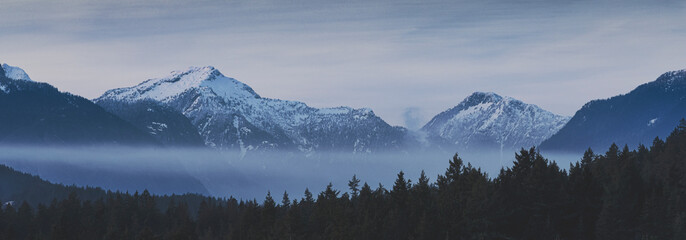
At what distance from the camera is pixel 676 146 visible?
174 metres

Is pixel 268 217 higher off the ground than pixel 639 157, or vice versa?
pixel 639 157

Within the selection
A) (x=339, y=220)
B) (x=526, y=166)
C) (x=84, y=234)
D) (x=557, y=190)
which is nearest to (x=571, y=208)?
(x=557, y=190)

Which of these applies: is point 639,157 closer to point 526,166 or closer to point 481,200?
point 526,166

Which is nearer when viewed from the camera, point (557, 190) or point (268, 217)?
point (557, 190)

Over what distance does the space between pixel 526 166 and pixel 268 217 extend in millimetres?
44827

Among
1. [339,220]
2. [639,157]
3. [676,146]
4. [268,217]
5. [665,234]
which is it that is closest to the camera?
[665,234]

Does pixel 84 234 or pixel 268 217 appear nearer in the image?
pixel 268 217

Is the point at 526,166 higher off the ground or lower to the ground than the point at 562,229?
higher

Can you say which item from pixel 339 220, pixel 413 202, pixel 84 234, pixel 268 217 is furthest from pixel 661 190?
pixel 84 234

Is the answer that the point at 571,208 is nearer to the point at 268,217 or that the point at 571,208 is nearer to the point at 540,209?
the point at 540,209

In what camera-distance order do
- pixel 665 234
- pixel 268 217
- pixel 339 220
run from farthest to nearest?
1. pixel 268 217
2. pixel 339 220
3. pixel 665 234

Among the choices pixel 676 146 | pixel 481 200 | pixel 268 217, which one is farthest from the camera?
pixel 676 146

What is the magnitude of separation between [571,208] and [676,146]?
2410 inches

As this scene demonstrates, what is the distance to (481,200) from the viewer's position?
393ft
